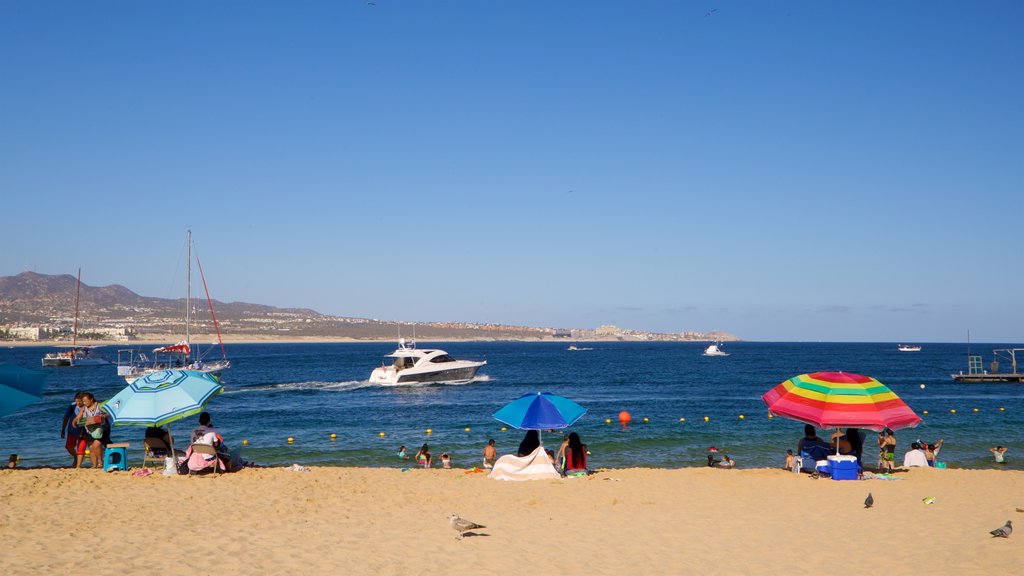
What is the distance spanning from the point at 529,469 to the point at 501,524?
4.13 meters

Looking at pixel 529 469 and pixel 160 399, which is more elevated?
pixel 160 399

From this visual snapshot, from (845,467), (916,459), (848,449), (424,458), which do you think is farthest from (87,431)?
(916,459)

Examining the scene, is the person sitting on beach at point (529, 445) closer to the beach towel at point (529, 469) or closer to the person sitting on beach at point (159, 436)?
the beach towel at point (529, 469)

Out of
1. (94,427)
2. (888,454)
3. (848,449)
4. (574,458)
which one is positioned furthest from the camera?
(888,454)

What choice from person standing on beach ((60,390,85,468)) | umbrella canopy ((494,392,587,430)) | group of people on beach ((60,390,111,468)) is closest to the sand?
person standing on beach ((60,390,85,468))

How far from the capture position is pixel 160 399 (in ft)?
49.8

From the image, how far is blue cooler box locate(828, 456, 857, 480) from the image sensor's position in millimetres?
15898

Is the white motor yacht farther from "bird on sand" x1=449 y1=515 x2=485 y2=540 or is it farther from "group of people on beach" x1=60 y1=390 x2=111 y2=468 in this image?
"bird on sand" x1=449 y1=515 x2=485 y2=540

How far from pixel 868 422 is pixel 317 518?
10491 millimetres

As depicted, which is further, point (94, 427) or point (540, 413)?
point (94, 427)

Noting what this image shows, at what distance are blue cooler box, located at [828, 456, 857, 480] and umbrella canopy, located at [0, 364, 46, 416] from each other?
1698cm

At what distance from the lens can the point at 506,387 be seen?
5459cm

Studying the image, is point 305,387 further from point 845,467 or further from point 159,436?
point 845,467

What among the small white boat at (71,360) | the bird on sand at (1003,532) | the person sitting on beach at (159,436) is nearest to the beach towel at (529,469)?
the person sitting on beach at (159,436)
